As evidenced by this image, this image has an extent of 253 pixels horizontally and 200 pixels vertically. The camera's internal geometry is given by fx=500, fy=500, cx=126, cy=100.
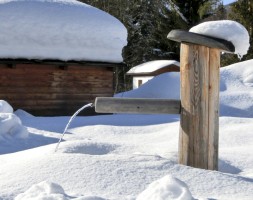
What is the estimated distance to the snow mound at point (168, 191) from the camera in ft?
10.5

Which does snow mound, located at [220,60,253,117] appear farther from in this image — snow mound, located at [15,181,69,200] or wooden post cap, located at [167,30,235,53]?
snow mound, located at [15,181,69,200]

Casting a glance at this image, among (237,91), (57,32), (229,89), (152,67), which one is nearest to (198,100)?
(57,32)

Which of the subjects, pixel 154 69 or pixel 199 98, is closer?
pixel 199 98

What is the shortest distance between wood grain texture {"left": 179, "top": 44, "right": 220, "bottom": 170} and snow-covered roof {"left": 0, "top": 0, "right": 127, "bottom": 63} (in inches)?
354

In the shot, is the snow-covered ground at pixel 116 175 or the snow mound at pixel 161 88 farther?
the snow mound at pixel 161 88

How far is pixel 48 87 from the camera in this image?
13312 mm

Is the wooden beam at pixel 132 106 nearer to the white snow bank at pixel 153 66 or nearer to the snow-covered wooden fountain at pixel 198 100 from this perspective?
the snow-covered wooden fountain at pixel 198 100

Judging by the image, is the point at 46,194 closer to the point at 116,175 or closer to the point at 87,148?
the point at 116,175

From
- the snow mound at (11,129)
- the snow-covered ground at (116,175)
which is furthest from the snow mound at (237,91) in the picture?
the snow mound at (11,129)

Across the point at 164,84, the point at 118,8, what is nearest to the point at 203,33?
the point at 164,84

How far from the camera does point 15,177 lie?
393 cm

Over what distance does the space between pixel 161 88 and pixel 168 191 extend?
11.5 meters

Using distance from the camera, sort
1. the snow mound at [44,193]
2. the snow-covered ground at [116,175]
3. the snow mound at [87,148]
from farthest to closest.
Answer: the snow mound at [87,148], the snow-covered ground at [116,175], the snow mound at [44,193]

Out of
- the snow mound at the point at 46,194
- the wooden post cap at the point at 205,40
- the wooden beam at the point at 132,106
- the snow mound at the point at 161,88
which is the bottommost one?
the snow mound at the point at 161,88
